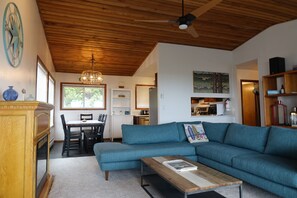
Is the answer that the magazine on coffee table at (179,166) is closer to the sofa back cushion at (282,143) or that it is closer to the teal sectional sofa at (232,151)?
the teal sectional sofa at (232,151)

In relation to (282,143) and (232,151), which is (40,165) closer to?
(232,151)

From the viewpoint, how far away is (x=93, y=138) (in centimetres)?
541

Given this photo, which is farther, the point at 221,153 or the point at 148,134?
the point at 148,134

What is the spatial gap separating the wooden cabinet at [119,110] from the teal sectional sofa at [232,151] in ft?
11.8

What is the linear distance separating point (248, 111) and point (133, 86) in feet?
13.8

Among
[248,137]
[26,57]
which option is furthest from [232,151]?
[26,57]

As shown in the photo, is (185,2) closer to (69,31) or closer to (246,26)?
(246,26)

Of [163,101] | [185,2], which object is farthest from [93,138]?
[185,2]

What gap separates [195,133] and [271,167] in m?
1.82

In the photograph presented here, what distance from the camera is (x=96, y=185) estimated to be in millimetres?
2873

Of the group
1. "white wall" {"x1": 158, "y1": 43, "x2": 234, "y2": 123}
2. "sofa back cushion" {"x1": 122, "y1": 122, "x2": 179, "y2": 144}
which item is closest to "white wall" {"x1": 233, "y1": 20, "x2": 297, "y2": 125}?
"white wall" {"x1": 158, "y1": 43, "x2": 234, "y2": 123}

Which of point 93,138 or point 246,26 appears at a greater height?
point 246,26

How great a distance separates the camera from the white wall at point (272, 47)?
13.9ft

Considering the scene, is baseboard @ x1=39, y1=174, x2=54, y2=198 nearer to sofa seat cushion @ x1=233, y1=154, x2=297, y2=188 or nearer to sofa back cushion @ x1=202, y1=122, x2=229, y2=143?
sofa seat cushion @ x1=233, y1=154, x2=297, y2=188
